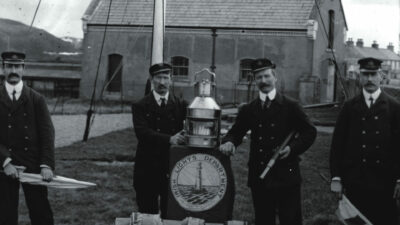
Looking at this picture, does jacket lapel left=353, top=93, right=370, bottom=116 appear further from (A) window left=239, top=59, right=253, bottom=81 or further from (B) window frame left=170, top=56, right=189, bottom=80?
(B) window frame left=170, top=56, right=189, bottom=80

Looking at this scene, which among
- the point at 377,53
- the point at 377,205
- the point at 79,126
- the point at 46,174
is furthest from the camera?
the point at 377,53

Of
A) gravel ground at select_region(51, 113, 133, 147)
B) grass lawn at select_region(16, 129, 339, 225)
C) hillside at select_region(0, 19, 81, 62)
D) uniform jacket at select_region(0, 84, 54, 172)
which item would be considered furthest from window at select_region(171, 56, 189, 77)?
uniform jacket at select_region(0, 84, 54, 172)

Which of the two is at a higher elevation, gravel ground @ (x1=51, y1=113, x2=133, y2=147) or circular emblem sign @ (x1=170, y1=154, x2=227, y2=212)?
circular emblem sign @ (x1=170, y1=154, x2=227, y2=212)

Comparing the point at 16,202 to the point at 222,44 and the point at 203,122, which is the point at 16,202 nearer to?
the point at 203,122

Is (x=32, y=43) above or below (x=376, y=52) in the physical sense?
below

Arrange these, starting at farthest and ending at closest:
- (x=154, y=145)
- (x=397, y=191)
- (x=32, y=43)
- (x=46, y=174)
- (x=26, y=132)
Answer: (x=32, y=43), (x=154, y=145), (x=26, y=132), (x=46, y=174), (x=397, y=191)

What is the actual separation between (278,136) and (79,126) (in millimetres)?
14321

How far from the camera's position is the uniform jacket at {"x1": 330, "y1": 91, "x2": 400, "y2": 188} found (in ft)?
Result: 15.2

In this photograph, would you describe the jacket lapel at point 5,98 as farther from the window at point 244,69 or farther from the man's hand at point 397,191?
the window at point 244,69

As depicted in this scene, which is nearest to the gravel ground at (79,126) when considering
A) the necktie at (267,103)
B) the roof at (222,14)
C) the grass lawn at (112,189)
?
the grass lawn at (112,189)

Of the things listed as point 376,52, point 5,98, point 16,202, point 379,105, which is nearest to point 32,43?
point 5,98

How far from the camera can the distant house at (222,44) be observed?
2841 cm

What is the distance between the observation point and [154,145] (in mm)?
5191

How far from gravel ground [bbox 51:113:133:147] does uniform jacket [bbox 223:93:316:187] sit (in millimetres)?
9822
